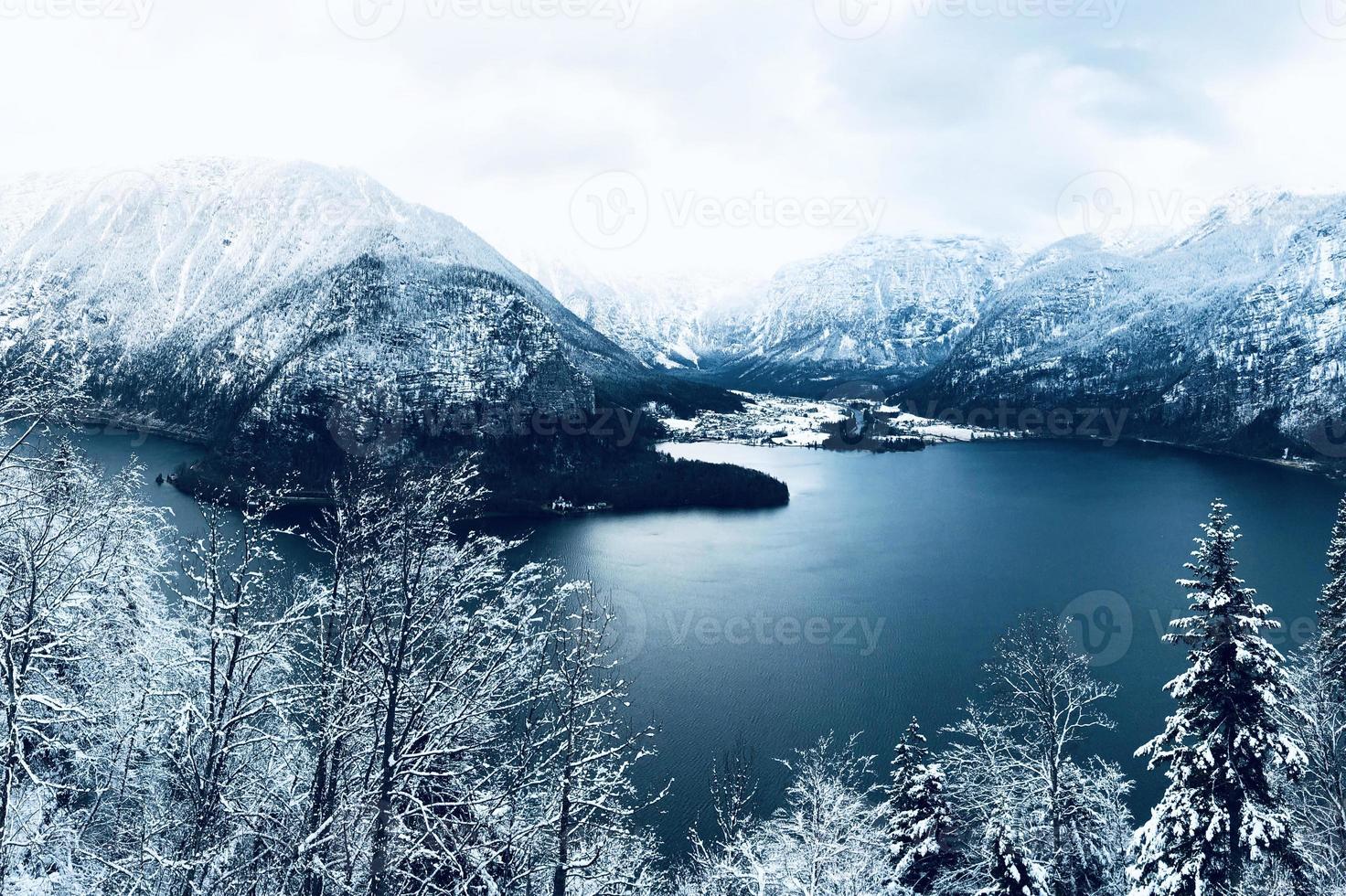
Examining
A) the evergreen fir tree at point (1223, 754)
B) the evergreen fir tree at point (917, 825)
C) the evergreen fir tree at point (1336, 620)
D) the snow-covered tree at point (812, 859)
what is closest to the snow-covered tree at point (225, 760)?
the snow-covered tree at point (812, 859)

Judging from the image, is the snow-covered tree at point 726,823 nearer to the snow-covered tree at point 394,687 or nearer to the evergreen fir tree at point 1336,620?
the snow-covered tree at point 394,687

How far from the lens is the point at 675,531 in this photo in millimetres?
89938

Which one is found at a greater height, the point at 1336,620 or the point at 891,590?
the point at 1336,620

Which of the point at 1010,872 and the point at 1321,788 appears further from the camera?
the point at 1321,788

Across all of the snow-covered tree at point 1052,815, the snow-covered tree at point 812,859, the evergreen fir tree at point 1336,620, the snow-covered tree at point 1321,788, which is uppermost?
the evergreen fir tree at point 1336,620

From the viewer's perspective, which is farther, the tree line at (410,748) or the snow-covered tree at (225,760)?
the tree line at (410,748)

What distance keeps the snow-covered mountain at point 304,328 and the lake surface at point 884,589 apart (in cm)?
2821

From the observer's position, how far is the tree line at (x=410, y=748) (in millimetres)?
9250

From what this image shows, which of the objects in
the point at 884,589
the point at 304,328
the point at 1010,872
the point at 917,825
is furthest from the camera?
the point at 304,328

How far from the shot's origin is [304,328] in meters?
147

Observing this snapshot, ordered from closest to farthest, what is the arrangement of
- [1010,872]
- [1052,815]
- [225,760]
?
1. [225,760]
2. [1010,872]
3. [1052,815]

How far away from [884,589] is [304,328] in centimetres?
13155

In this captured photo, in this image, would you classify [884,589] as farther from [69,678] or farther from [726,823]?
[69,678]

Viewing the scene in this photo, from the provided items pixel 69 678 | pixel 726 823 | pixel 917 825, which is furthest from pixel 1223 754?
pixel 69 678
